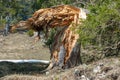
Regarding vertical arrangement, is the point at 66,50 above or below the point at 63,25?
below

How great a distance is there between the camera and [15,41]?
92.5 ft

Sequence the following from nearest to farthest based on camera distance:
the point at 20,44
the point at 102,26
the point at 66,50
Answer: the point at 102,26 → the point at 66,50 → the point at 20,44

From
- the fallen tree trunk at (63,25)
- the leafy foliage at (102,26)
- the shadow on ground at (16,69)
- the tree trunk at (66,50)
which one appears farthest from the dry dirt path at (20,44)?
the leafy foliage at (102,26)

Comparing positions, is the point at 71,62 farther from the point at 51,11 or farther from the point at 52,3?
the point at 52,3

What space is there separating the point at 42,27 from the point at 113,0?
130 inches

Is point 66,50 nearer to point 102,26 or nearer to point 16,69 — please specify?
point 16,69

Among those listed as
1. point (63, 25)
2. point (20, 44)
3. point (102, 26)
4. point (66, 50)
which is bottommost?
point (20, 44)

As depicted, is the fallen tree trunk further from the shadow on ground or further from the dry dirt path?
the dry dirt path

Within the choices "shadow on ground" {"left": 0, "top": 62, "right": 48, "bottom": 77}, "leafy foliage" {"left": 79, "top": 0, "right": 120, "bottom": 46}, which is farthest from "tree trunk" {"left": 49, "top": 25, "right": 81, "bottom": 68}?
"leafy foliage" {"left": 79, "top": 0, "right": 120, "bottom": 46}

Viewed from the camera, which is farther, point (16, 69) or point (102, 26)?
point (16, 69)

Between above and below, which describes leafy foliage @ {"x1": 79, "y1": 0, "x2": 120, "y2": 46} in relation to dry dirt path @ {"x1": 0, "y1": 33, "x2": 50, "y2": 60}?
above

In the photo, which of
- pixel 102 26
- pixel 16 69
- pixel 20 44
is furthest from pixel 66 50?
pixel 20 44

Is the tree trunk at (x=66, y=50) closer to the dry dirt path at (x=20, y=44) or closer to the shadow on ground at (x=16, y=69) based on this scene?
the shadow on ground at (x=16, y=69)

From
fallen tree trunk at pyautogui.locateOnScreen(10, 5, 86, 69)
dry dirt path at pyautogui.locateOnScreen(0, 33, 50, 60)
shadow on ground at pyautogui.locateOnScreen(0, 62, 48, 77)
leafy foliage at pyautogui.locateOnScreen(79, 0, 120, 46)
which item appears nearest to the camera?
leafy foliage at pyautogui.locateOnScreen(79, 0, 120, 46)
